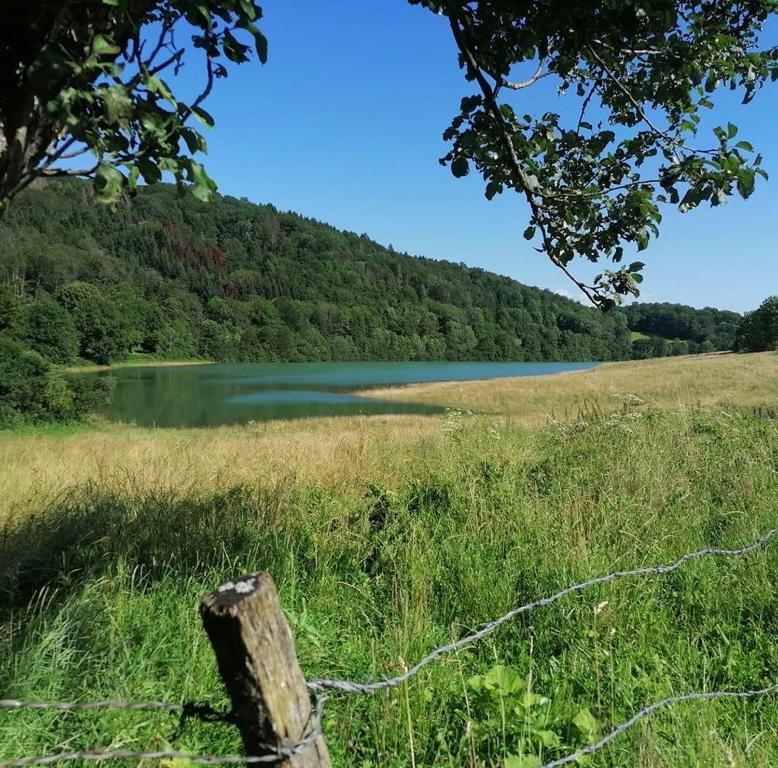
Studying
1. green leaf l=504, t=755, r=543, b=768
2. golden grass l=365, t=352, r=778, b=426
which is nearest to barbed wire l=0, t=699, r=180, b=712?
green leaf l=504, t=755, r=543, b=768

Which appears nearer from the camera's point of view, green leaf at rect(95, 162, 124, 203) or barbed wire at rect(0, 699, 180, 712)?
barbed wire at rect(0, 699, 180, 712)

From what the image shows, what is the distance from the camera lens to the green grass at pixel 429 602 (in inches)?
94.3

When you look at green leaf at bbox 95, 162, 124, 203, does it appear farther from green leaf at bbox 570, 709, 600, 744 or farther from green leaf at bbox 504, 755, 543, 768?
green leaf at bbox 570, 709, 600, 744

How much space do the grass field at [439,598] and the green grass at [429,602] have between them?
0.02 metres

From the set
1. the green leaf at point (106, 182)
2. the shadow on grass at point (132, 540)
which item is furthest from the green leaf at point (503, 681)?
the green leaf at point (106, 182)

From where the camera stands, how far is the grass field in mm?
2389

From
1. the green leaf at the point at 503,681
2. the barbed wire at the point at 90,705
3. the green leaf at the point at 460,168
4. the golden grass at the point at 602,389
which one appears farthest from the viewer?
the golden grass at the point at 602,389

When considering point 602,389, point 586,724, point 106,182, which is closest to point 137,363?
point 602,389

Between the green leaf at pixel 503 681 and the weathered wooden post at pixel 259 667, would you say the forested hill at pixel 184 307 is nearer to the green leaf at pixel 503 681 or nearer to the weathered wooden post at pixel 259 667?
the green leaf at pixel 503 681

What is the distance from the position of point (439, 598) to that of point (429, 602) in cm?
13

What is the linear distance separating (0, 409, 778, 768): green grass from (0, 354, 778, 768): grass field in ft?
0.05

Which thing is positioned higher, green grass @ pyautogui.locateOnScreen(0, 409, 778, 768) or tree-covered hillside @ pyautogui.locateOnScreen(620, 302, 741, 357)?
tree-covered hillside @ pyautogui.locateOnScreen(620, 302, 741, 357)

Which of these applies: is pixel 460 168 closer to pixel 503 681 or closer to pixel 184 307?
pixel 503 681

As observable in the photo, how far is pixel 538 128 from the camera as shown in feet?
13.9
